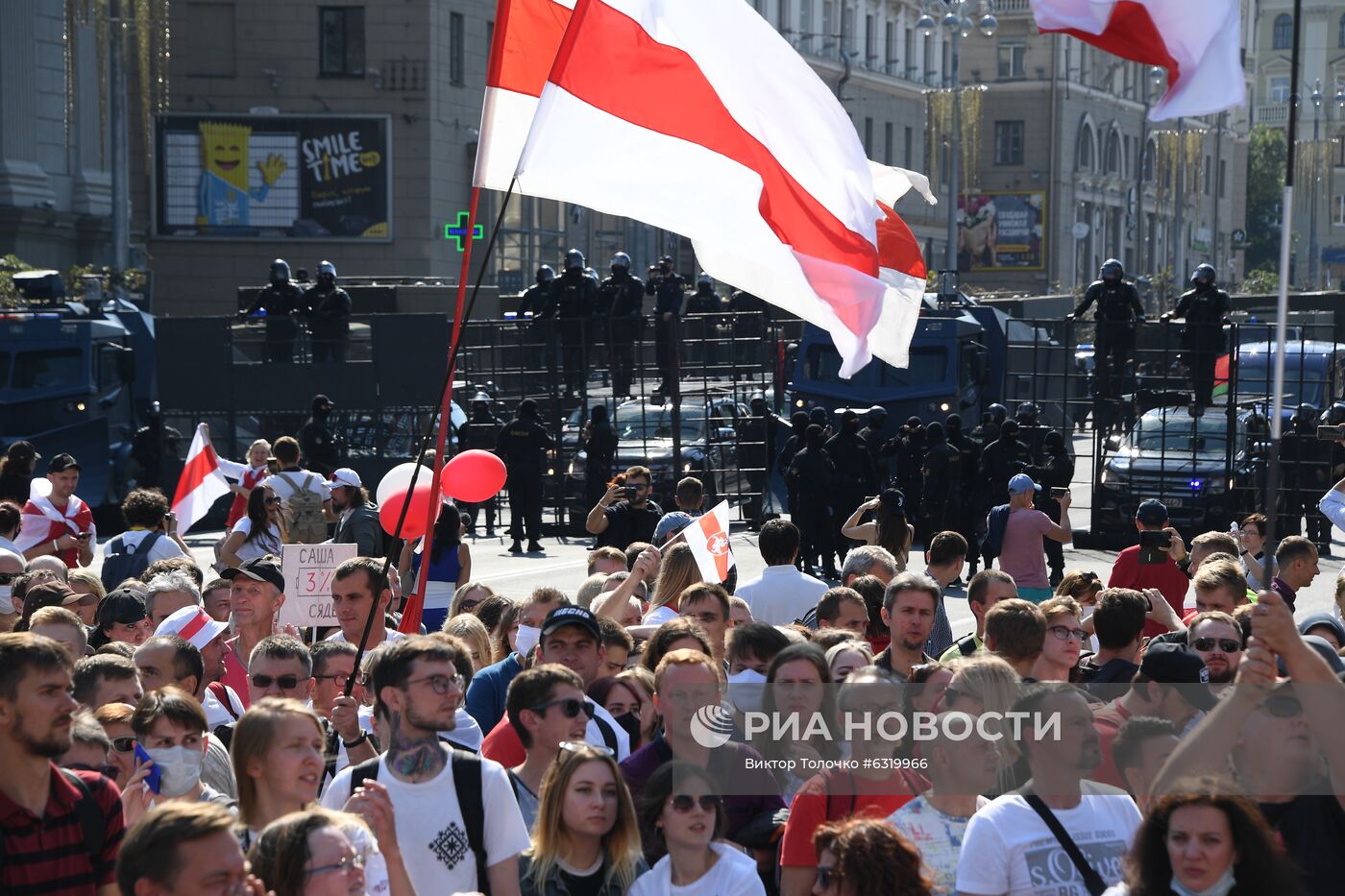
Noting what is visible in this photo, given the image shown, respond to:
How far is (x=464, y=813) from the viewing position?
5320 mm

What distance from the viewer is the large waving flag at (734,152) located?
304 inches

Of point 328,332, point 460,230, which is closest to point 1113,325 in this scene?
point 328,332

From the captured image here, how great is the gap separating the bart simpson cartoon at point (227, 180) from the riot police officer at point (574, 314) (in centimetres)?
2452

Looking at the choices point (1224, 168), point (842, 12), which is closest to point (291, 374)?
point (842, 12)

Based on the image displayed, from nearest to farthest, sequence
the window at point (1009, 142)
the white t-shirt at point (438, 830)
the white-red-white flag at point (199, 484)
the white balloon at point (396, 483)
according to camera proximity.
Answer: the white t-shirt at point (438, 830) → the white balloon at point (396, 483) → the white-red-white flag at point (199, 484) → the window at point (1009, 142)

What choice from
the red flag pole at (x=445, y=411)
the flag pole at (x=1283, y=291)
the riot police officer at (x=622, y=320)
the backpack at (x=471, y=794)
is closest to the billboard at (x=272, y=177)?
the riot police officer at (x=622, y=320)

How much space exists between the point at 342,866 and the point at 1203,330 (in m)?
19.6

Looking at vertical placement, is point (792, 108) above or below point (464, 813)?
above

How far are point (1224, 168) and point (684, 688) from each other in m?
105

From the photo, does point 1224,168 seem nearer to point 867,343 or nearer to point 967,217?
point 967,217

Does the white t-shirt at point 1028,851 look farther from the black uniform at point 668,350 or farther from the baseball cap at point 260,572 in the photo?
the black uniform at point 668,350

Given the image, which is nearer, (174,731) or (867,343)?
(174,731)

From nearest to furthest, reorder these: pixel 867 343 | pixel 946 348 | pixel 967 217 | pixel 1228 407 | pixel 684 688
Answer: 1. pixel 684 688
2. pixel 867 343
3. pixel 1228 407
4. pixel 946 348
5. pixel 967 217

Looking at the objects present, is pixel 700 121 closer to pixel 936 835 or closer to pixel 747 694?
pixel 747 694
